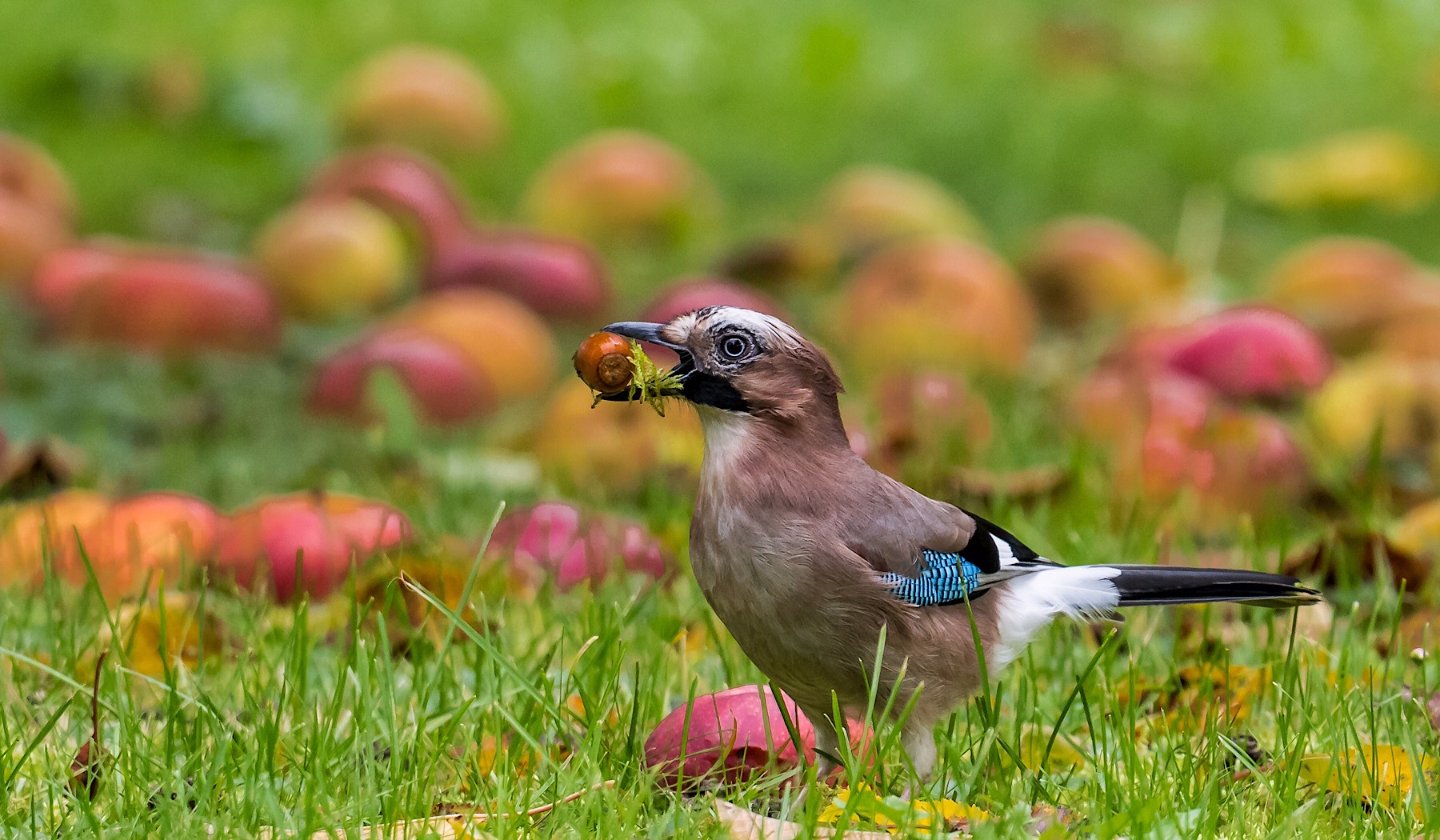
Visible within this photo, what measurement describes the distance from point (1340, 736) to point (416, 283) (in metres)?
4.44

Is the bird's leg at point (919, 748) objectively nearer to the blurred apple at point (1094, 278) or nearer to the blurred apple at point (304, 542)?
the blurred apple at point (304, 542)

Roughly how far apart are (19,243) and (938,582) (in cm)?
443

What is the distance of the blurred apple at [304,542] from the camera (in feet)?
11.2

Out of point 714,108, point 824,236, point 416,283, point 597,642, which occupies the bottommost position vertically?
point 597,642

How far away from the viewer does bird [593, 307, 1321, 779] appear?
7.51 ft

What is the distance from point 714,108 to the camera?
8.09m

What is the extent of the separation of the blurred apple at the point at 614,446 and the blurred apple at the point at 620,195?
6.93 feet

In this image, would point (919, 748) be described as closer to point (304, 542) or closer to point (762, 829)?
point (762, 829)

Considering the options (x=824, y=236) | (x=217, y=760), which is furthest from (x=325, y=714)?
(x=824, y=236)

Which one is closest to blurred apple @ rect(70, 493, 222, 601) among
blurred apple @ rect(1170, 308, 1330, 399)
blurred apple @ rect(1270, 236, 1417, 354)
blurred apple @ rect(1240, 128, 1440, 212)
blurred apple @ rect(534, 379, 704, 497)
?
blurred apple @ rect(534, 379, 704, 497)

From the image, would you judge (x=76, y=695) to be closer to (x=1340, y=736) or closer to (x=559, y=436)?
(x=1340, y=736)

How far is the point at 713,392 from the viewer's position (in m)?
2.37

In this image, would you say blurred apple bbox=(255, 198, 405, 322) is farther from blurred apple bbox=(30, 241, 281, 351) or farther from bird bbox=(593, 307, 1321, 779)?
bird bbox=(593, 307, 1321, 779)

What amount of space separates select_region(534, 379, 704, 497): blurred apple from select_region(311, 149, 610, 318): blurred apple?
125 centimetres
